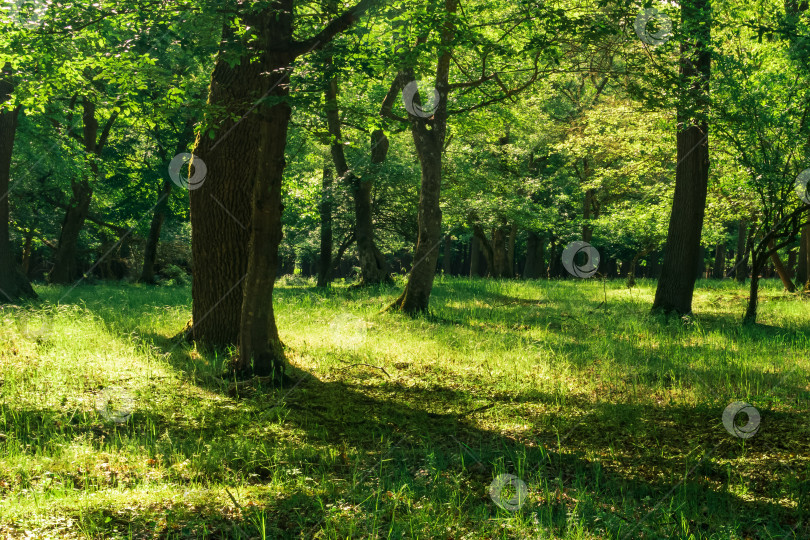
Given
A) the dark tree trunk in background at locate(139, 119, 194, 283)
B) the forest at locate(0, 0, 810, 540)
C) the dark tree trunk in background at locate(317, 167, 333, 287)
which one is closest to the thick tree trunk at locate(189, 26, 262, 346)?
the forest at locate(0, 0, 810, 540)

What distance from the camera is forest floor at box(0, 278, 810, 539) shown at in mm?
3551

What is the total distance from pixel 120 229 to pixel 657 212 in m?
23.0

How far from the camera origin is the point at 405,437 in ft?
16.8

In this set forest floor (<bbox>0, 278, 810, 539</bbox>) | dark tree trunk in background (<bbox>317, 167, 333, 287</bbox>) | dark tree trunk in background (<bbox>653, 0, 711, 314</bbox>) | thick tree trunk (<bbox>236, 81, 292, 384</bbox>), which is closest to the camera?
forest floor (<bbox>0, 278, 810, 539</bbox>)

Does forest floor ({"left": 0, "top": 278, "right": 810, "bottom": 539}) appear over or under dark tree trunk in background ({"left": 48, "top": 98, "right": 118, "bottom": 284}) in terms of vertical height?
under

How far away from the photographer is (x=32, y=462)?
4.14 m

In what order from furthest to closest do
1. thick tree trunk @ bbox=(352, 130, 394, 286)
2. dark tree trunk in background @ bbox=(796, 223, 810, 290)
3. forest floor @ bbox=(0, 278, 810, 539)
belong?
thick tree trunk @ bbox=(352, 130, 394, 286)
dark tree trunk in background @ bbox=(796, 223, 810, 290)
forest floor @ bbox=(0, 278, 810, 539)

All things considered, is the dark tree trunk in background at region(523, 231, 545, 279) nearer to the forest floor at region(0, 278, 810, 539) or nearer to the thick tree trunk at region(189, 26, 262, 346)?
the forest floor at region(0, 278, 810, 539)

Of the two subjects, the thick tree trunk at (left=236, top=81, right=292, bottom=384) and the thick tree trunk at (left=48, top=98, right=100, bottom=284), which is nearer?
the thick tree trunk at (left=236, top=81, right=292, bottom=384)

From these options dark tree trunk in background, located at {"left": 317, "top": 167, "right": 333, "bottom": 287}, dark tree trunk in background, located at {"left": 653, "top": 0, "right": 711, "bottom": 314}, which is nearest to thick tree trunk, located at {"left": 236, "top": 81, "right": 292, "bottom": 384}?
dark tree trunk in background, located at {"left": 653, "top": 0, "right": 711, "bottom": 314}

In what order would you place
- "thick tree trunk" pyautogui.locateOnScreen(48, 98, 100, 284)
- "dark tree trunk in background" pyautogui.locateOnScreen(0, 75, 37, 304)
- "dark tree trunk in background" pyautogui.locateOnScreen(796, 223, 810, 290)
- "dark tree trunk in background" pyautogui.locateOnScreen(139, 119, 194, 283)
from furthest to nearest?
"dark tree trunk in background" pyautogui.locateOnScreen(139, 119, 194, 283)
"thick tree trunk" pyautogui.locateOnScreen(48, 98, 100, 284)
"dark tree trunk in background" pyautogui.locateOnScreen(796, 223, 810, 290)
"dark tree trunk in background" pyautogui.locateOnScreen(0, 75, 37, 304)

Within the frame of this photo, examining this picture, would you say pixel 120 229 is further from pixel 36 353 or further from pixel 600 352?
pixel 600 352

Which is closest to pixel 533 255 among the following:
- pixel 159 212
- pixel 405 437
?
pixel 159 212

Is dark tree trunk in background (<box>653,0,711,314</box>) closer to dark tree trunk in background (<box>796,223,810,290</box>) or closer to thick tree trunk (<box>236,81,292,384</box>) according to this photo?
dark tree trunk in background (<box>796,223,810,290</box>)
